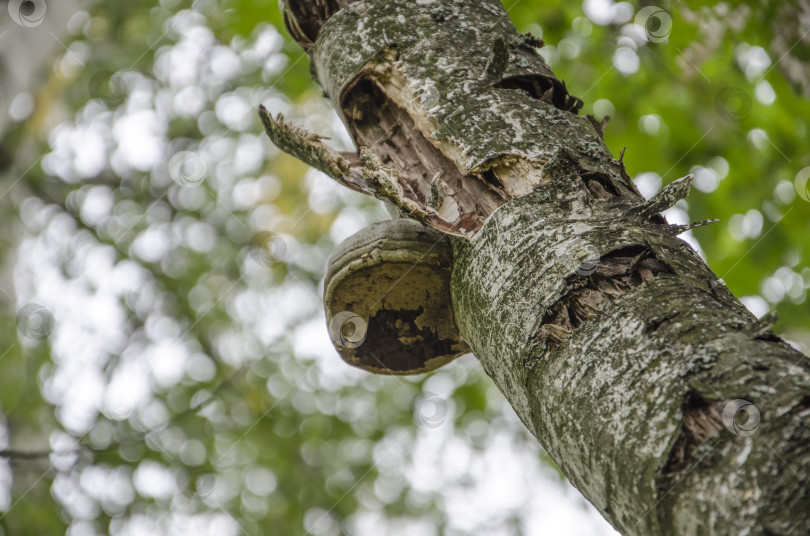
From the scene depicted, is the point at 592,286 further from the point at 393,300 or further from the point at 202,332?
the point at 202,332

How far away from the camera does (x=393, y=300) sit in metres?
2.00

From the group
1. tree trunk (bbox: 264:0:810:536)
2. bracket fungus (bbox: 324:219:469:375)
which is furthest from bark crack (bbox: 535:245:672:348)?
bracket fungus (bbox: 324:219:469:375)

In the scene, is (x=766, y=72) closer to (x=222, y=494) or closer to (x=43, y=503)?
(x=43, y=503)

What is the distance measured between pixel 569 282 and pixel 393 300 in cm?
78

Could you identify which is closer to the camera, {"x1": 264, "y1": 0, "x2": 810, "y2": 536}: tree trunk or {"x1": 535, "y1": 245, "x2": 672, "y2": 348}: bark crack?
{"x1": 264, "y1": 0, "x2": 810, "y2": 536}: tree trunk

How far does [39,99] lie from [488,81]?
276 inches

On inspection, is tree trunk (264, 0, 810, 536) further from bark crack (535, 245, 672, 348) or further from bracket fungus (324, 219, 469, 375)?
bracket fungus (324, 219, 469, 375)

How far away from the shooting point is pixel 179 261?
764cm

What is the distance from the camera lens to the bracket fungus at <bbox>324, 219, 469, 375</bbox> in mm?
1876

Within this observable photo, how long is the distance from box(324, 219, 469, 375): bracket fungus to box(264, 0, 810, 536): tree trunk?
17 cm

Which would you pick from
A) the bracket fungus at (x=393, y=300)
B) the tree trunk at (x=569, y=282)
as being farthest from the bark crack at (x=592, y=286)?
the bracket fungus at (x=393, y=300)

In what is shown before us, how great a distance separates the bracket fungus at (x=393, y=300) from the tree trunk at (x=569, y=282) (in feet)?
0.54

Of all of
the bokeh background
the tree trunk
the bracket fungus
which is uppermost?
the tree trunk

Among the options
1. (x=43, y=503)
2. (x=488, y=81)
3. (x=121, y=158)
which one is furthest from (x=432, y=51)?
A: (x=121, y=158)
